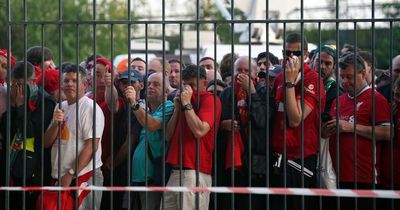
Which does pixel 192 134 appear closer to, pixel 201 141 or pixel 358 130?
pixel 201 141

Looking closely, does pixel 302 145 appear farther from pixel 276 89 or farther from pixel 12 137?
pixel 12 137

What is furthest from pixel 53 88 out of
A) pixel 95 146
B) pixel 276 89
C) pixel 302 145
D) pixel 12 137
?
pixel 302 145

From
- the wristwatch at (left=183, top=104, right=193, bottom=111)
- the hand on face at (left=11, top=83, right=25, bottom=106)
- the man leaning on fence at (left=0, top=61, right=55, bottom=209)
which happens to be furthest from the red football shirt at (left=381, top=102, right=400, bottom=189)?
the hand on face at (left=11, top=83, right=25, bottom=106)

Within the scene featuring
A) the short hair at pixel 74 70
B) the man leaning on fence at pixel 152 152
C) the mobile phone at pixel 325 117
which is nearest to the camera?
the mobile phone at pixel 325 117

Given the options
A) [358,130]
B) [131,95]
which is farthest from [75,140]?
[358,130]

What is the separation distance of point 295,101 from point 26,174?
2.33 metres

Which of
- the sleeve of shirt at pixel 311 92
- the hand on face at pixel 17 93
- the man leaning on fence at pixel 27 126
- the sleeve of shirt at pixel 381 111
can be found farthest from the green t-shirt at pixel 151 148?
the sleeve of shirt at pixel 381 111

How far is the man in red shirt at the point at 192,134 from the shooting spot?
8312 millimetres

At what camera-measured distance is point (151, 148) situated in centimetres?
906

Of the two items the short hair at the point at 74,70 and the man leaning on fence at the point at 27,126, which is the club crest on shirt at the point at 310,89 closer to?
the short hair at the point at 74,70

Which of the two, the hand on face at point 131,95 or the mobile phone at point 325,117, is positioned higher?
the hand on face at point 131,95

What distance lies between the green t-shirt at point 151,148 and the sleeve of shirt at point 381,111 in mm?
1661

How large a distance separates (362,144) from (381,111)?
33cm

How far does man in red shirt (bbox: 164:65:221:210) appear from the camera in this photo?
831 centimetres
